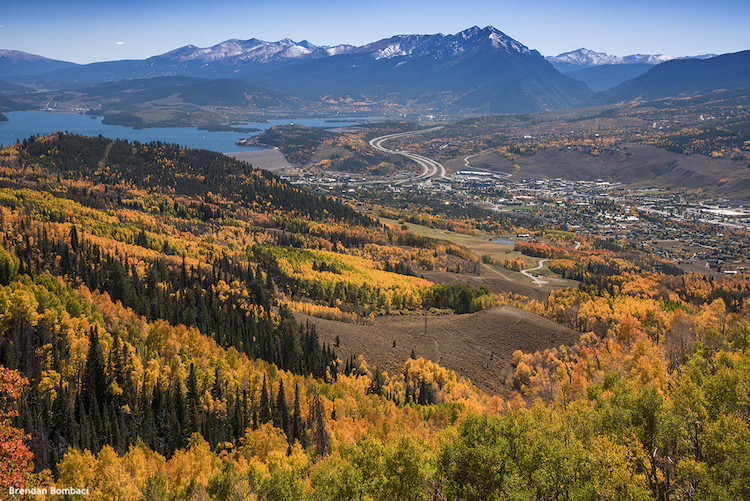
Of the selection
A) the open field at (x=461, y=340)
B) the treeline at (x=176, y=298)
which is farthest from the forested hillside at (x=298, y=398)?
the open field at (x=461, y=340)

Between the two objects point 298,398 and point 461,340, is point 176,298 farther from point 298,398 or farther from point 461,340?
point 461,340

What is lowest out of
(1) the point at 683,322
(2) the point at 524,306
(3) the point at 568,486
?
(2) the point at 524,306

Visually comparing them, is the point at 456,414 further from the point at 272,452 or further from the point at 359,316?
the point at 359,316

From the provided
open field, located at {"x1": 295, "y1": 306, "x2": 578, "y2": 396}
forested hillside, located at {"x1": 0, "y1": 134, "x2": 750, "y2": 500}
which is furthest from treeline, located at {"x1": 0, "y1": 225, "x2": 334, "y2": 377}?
open field, located at {"x1": 295, "y1": 306, "x2": 578, "y2": 396}

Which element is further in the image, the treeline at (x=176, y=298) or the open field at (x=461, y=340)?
the open field at (x=461, y=340)

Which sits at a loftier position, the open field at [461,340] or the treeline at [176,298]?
the treeline at [176,298]

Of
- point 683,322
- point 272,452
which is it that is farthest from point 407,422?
point 683,322

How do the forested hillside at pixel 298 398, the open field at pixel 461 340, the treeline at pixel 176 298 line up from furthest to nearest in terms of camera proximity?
the open field at pixel 461 340, the treeline at pixel 176 298, the forested hillside at pixel 298 398

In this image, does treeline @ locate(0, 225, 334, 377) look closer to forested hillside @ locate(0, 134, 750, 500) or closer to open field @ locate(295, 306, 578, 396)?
forested hillside @ locate(0, 134, 750, 500)

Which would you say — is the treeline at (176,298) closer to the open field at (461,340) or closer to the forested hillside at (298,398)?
the forested hillside at (298,398)
